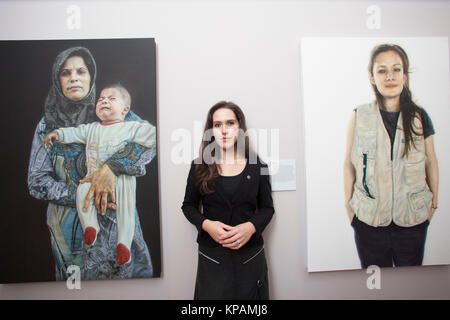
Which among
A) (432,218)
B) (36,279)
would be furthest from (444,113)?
(36,279)

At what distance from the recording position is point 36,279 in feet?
4.23

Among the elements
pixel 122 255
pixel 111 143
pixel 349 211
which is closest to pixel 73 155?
pixel 111 143

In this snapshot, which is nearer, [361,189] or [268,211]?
[268,211]

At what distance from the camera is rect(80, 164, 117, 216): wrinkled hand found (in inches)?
50.2

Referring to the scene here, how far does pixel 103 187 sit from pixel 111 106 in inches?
19.3

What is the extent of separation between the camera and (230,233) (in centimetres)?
110

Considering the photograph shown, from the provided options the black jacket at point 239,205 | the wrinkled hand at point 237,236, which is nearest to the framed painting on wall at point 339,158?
the black jacket at point 239,205

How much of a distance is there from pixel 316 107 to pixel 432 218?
1.06 m

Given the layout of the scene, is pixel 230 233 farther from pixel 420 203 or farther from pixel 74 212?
pixel 420 203

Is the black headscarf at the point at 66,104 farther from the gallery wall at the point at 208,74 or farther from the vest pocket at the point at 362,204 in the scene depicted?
the vest pocket at the point at 362,204

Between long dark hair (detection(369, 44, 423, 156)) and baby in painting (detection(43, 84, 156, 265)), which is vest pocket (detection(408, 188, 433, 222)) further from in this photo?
baby in painting (detection(43, 84, 156, 265))

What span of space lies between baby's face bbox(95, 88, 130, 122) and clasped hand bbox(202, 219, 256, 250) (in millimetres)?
826

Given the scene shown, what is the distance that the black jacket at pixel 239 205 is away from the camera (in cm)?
115

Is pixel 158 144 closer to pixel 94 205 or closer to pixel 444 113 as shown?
pixel 94 205
